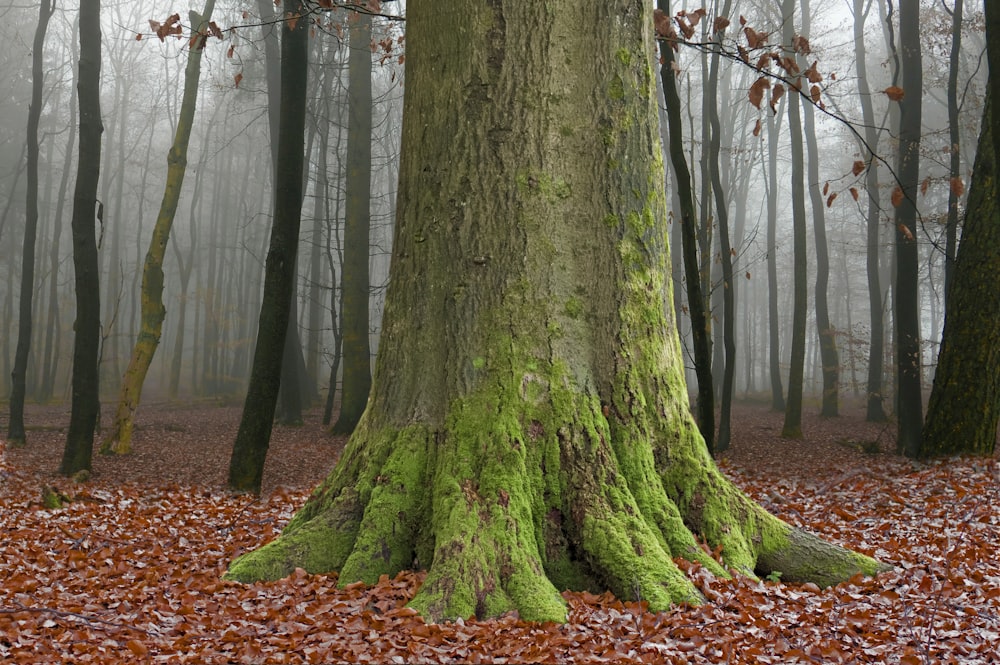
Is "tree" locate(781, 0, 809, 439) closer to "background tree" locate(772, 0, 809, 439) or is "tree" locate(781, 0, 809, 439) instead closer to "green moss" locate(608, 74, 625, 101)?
"background tree" locate(772, 0, 809, 439)

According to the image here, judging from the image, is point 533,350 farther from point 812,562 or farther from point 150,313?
point 150,313

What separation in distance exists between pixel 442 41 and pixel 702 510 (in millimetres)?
2953

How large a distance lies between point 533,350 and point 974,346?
6604 millimetres

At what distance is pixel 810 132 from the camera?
20.2 meters

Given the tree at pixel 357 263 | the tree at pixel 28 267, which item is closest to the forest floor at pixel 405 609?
the tree at pixel 357 263

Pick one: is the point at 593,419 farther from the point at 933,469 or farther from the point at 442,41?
the point at 933,469

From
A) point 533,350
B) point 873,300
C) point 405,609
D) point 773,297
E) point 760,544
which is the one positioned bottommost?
point 405,609

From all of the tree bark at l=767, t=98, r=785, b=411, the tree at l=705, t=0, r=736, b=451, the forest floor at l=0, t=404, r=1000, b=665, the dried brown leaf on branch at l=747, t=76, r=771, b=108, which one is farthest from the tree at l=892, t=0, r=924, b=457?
the tree bark at l=767, t=98, r=785, b=411

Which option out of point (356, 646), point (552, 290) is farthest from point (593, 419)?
point (356, 646)

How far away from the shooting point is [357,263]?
14359 mm

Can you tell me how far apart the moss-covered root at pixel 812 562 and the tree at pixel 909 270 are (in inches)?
284

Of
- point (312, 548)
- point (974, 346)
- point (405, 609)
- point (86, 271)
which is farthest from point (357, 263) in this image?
point (405, 609)

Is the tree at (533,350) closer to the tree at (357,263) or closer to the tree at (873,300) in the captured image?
the tree at (357,263)

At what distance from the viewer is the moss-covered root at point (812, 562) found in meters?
3.94
